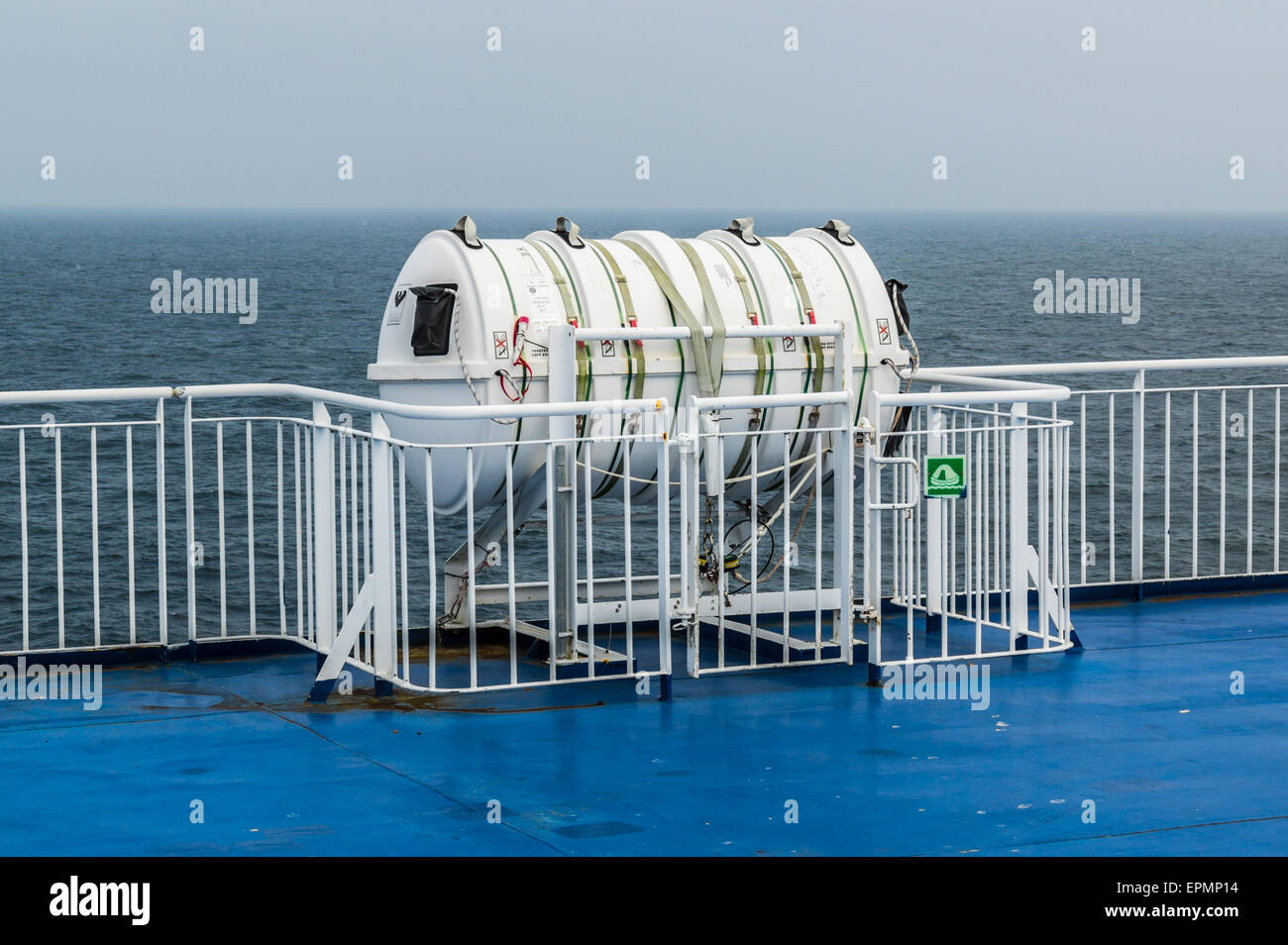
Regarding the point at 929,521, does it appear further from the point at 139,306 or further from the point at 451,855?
the point at 139,306

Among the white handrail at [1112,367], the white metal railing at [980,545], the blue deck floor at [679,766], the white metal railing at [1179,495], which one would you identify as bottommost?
the white metal railing at [1179,495]

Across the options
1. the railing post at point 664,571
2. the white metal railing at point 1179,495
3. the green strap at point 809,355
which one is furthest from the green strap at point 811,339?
the white metal railing at point 1179,495

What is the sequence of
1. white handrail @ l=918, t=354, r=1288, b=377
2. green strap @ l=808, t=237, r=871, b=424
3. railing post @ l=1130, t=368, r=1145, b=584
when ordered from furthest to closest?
railing post @ l=1130, t=368, r=1145, b=584
white handrail @ l=918, t=354, r=1288, b=377
green strap @ l=808, t=237, r=871, b=424

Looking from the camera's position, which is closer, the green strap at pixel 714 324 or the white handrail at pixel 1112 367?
the green strap at pixel 714 324

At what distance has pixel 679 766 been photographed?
679 centimetres

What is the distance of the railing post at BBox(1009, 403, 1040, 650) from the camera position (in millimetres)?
8312

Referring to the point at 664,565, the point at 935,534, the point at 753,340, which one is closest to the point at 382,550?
the point at 664,565

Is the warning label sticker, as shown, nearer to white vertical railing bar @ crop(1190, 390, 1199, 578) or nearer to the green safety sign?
the green safety sign

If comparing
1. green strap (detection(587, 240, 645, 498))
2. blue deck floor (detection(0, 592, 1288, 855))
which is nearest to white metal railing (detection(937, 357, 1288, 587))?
green strap (detection(587, 240, 645, 498))

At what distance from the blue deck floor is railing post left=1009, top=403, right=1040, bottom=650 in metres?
0.22

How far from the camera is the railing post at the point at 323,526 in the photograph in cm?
807

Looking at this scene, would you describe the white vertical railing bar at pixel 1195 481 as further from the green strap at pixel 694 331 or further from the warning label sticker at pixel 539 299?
the warning label sticker at pixel 539 299

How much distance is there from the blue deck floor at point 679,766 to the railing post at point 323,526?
0.37m

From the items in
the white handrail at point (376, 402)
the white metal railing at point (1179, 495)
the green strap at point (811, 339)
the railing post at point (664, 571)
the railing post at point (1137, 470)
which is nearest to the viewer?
the white handrail at point (376, 402)
